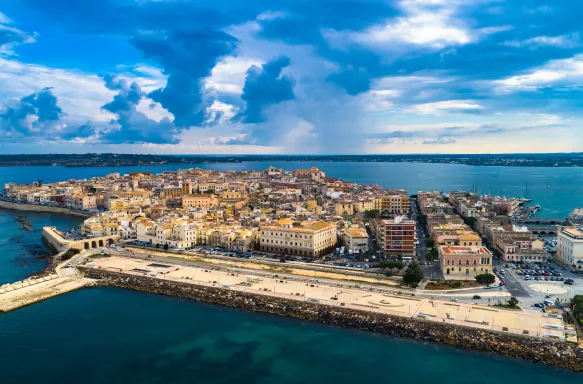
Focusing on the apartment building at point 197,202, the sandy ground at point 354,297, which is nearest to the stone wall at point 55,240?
the sandy ground at point 354,297

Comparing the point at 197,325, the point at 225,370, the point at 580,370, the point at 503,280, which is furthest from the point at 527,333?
the point at 197,325

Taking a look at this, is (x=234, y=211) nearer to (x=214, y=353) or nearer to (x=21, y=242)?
(x=21, y=242)

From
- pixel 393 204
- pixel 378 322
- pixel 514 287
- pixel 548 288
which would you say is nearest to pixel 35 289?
pixel 378 322

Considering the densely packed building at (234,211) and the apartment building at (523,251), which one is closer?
the apartment building at (523,251)

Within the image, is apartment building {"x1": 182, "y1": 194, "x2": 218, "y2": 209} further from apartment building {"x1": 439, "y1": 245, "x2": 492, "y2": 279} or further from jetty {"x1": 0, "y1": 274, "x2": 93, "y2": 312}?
apartment building {"x1": 439, "y1": 245, "x2": 492, "y2": 279}

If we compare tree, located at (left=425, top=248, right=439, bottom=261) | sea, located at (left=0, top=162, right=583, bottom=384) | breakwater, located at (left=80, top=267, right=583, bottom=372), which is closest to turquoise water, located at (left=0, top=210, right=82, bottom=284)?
breakwater, located at (left=80, top=267, right=583, bottom=372)

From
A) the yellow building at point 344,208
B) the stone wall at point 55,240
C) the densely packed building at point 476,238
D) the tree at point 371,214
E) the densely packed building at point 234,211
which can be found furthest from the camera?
the yellow building at point 344,208

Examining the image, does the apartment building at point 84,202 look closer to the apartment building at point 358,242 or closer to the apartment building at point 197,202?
the apartment building at point 197,202

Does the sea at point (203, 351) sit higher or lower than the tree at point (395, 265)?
lower
